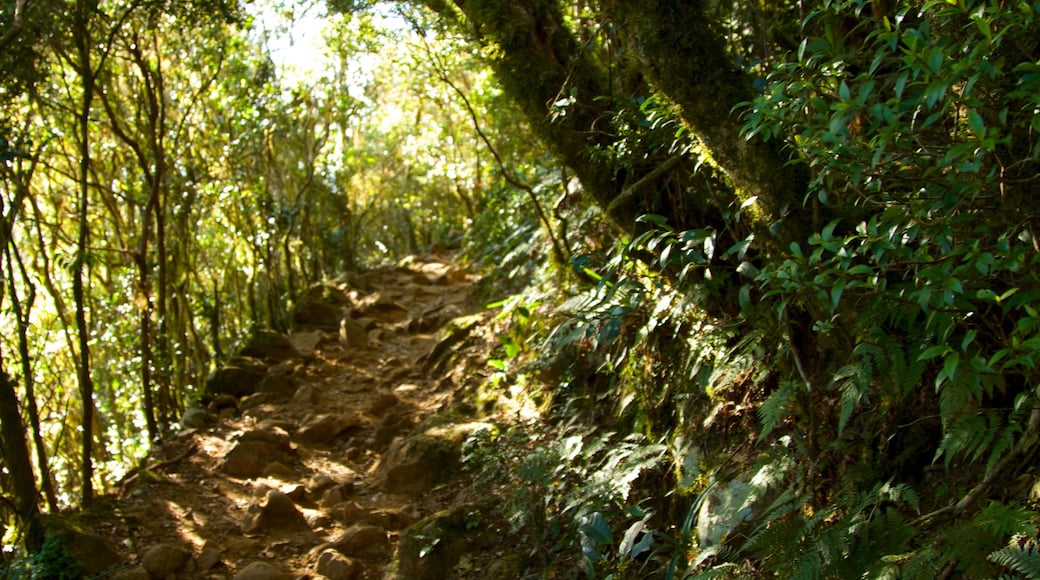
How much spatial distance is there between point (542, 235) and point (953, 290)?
22.4 ft

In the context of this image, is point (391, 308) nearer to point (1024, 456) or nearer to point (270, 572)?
point (270, 572)

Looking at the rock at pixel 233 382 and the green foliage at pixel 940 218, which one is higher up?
the rock at pixel 233 382

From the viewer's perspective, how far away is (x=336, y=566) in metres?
5.66

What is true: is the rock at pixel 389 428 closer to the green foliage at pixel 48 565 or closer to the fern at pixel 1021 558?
the green foliage at pixel 48 565

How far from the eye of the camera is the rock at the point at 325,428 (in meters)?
8.49

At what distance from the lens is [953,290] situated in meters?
2.53

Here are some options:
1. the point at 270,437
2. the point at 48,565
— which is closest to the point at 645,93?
the point at 48,565

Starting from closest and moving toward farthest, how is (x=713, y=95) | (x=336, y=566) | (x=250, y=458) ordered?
(x=713, y=95), (x=336, y=566), (x=250, y=458)

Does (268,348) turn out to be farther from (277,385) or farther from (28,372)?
(28,372)

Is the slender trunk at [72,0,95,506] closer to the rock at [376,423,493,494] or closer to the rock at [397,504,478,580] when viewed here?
the rock at [376,423,493,494]

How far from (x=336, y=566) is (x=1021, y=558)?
425 centimetres

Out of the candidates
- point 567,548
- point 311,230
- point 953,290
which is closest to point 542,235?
point 567,548

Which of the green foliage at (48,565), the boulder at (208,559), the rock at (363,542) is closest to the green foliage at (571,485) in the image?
the rock at (363,542)

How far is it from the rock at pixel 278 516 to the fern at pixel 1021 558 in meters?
5.15
